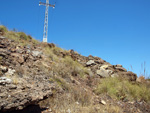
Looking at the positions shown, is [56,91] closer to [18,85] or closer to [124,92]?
[18,85]

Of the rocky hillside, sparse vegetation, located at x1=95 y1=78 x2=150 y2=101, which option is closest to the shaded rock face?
the rocky hillside

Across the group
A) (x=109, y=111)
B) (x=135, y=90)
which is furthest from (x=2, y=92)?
(x=135, y=90)

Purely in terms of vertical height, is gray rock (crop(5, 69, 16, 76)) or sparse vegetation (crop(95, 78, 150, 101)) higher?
gray rock (crop(5, 69, 16, 76))

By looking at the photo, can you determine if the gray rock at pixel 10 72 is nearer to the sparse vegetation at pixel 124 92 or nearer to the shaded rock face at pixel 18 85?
the shaded rock face at pixel 18 85

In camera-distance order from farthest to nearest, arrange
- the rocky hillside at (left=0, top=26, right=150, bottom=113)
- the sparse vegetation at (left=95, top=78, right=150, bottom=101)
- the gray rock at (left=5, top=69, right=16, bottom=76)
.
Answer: the sparse vegetation at (left=95, top=78, right=150, bottom=101) → the gray rock at (left=5, top=69, right=16, bottom=76) → the rocky hillside at (left=0, top=26, right=150, bottom=113)

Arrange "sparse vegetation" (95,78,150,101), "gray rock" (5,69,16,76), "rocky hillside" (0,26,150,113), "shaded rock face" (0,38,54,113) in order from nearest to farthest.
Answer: "shaded rock face" (0,38,54,113) → "rocky hillside" (0,26,150,113) → "gray rock" (5,69,16,76) → "sparse vegetation" (95,78,150,101)

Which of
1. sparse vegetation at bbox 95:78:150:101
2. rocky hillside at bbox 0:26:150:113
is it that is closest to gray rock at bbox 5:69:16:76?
rocky hillside at bbox 0:26:150:113

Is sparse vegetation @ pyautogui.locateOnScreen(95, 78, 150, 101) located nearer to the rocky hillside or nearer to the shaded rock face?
the rocky hillside

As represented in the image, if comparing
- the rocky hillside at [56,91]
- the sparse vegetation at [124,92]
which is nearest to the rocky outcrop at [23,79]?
the rocky hillside at [56,91]

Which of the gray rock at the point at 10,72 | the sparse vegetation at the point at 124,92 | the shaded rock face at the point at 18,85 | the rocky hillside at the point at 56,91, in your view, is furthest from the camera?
the sparse vegetation at the point at 124,92

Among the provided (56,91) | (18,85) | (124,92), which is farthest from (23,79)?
(124,92)

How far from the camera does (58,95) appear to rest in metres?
4.21

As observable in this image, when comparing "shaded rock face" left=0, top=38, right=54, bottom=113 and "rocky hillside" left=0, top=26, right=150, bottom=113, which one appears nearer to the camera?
"shaded rock face" left=0, top=38, right=54, bottom=113

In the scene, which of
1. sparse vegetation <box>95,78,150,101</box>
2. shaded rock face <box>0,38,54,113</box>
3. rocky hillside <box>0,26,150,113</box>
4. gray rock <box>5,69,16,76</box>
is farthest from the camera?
sparse vegetation <box>95,78,150,101</box>
